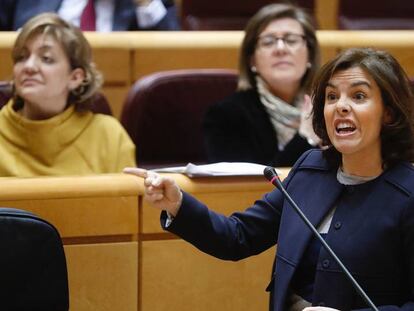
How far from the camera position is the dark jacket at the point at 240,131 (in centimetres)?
147

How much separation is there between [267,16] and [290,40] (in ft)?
0.18

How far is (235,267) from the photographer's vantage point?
3.74 ft

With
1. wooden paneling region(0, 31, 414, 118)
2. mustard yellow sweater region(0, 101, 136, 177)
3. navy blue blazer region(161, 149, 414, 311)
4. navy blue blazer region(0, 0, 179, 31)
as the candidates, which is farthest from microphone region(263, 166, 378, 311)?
navy blue blazer region(0, 0, 179, 31)

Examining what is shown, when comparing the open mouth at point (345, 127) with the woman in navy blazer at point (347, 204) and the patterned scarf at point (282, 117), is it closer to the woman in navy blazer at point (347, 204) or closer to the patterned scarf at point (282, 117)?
the woman in navy blazer at point (347, 204)

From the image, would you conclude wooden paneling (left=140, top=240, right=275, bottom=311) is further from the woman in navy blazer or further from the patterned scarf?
the patterned scarf

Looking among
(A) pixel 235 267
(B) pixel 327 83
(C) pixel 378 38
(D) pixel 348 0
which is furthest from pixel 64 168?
(D) pixel 348 0

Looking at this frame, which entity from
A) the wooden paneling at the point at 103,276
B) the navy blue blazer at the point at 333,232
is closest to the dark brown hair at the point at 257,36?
the wooden paneling at the point at 103,276

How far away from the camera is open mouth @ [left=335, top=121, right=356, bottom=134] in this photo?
833 millimetres

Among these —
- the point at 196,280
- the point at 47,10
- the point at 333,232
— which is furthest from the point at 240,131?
the point at 333,232

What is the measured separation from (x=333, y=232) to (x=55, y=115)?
668 millimetres

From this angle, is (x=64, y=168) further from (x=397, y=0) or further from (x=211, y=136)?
(x=397, y=0)

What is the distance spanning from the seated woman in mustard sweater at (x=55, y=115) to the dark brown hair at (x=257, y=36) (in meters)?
0.23

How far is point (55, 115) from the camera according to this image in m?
1.39

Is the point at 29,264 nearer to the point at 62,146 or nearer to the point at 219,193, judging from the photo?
the point at 219,193
